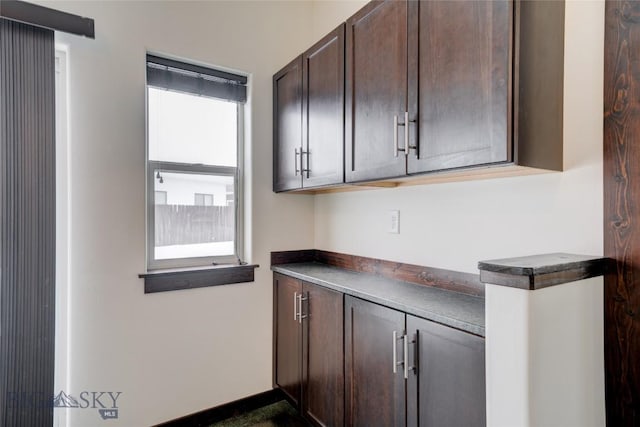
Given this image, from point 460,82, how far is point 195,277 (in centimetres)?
175

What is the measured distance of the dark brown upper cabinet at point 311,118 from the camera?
1806 mm

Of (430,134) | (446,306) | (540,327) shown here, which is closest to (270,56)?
(430,134)

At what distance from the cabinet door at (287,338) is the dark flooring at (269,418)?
0.13 meters

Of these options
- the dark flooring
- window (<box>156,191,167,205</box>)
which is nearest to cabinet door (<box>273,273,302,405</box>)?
the dark flooring

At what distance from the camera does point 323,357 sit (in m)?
1.85

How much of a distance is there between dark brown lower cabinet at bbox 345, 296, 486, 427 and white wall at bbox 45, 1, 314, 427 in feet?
3.01

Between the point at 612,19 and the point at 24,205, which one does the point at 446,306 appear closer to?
the point at 612,19

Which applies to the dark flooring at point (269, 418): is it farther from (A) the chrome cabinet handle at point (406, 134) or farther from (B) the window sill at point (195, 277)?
(A) the chrome cabinet handle at point (406, 134)

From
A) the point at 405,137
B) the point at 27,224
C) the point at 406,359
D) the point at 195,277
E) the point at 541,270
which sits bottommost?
the point at 406,359

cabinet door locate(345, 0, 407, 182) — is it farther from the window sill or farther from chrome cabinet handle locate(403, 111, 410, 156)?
the window sill

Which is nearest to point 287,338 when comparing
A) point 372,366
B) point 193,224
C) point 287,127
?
point 372,366

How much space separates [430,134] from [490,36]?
359mm

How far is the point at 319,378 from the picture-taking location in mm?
1881

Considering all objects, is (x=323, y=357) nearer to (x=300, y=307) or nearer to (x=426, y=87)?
(x=300, y=307)
